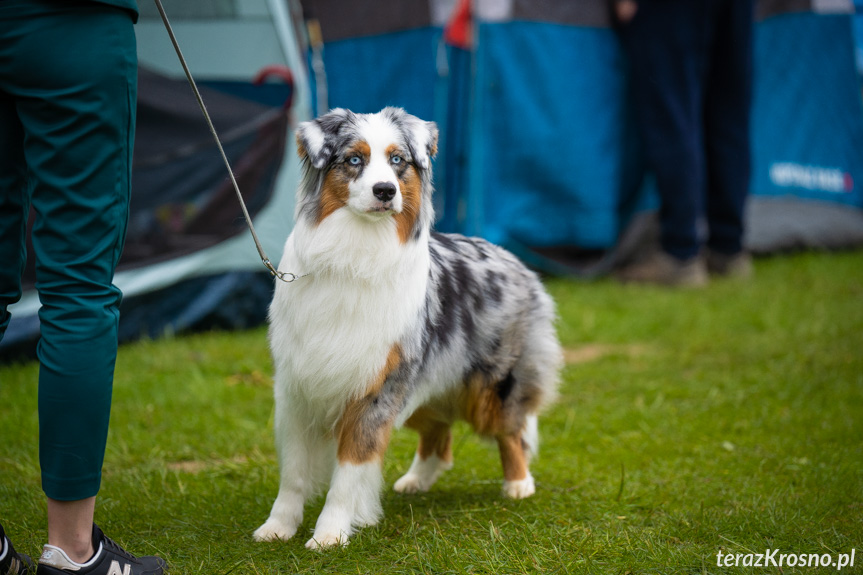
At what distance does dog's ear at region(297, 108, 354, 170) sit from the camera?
2588 mm

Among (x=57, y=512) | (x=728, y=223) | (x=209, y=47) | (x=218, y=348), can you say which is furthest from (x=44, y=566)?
(x=728, y=223)

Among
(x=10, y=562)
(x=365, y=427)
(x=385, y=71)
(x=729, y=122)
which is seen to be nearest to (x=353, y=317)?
(x=365, y=427)

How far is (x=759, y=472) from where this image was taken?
3258 mm

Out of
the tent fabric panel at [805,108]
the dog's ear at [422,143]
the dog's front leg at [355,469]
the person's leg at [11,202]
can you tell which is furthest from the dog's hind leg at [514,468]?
the tent fabric panel at [805,108]

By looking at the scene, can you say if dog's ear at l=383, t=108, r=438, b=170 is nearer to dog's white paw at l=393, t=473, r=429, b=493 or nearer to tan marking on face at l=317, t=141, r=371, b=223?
tan marking on face at l=317, t=141, r=371, b=223

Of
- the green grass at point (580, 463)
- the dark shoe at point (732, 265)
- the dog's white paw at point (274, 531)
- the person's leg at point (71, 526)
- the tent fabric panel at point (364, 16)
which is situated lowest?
→ the dark shoe at point (732, 265)

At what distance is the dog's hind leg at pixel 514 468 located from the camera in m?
3.11

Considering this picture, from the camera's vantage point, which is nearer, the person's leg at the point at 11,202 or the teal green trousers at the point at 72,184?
the teal green trousers at the point at 72,184

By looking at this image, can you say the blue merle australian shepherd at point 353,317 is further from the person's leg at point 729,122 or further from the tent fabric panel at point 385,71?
the person's leg at point 729,122

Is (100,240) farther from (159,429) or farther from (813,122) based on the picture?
(813,122)

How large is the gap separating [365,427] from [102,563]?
0.83 metres

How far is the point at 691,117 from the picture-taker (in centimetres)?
657

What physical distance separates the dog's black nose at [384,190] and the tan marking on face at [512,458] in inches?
42.2

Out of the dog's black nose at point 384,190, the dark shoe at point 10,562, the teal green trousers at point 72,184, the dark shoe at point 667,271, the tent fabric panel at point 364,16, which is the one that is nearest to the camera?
the teal green trousers at point 72,184
